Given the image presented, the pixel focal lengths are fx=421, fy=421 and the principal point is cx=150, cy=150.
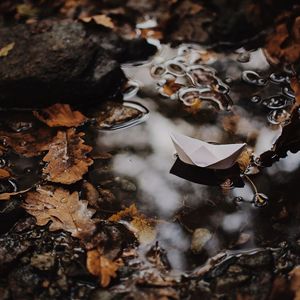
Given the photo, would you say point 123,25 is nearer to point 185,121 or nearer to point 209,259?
point 185,121

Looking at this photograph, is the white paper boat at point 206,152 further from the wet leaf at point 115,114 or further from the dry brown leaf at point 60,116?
the dry brown leaf at point 60,116

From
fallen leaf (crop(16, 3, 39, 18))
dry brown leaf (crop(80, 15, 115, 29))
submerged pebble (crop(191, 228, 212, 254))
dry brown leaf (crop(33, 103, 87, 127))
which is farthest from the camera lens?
fallen leaf (crop(16, 3, 39, 18))

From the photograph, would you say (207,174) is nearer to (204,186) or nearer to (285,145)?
(204,186)

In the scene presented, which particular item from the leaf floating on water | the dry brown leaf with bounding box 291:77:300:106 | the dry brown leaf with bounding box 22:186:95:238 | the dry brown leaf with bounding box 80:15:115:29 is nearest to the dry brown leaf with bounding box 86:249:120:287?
the dry brown leaf with bounding box 22:186:95:238

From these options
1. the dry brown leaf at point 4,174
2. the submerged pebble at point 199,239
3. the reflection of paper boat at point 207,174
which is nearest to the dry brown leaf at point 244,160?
the reflection of paper boat at point 207,174

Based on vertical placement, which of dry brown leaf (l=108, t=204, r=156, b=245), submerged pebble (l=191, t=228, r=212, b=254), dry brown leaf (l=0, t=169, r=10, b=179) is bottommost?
submerged pebble (l=191, t=228, r=212, b=254)

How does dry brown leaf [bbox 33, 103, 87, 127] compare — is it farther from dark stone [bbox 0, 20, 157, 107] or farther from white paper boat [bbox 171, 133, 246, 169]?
white paper boat [bbox 171, 133, 246, 169]

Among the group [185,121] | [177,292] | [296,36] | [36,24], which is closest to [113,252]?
[177,292]
